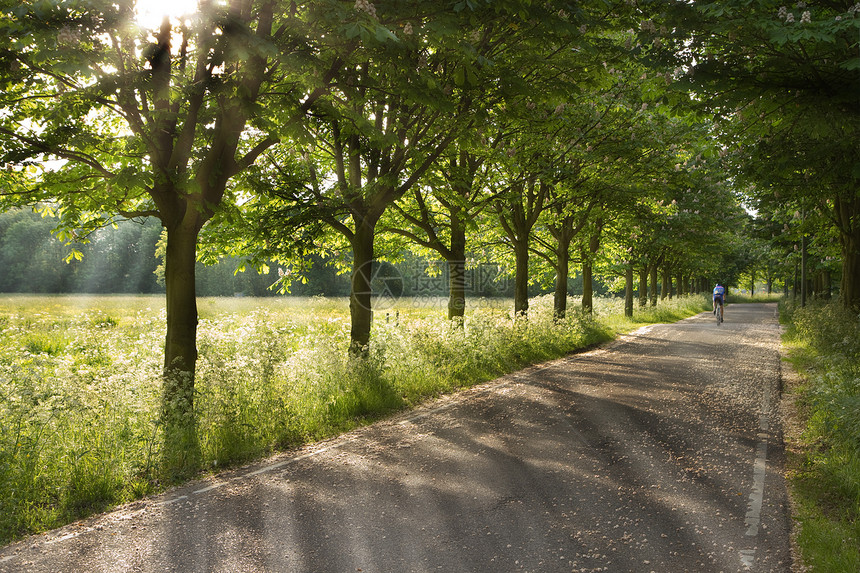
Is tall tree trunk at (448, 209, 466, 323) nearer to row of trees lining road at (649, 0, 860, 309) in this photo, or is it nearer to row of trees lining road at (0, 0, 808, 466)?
row of trees lining road at (0, 0, 808, 466)

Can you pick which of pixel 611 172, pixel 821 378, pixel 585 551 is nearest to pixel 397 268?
pixel 611 172

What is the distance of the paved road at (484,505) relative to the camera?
4176mm

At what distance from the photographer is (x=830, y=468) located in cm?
570

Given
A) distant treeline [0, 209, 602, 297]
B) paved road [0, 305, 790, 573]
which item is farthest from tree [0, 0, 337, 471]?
Answer: distant treeline [0, 209, 602, 297]

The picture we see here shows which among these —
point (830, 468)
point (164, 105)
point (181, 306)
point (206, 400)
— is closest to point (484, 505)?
point (830, 468)

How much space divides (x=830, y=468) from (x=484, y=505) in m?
3.43

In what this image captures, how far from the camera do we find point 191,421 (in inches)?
268

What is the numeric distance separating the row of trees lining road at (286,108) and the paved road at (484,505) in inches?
62.5

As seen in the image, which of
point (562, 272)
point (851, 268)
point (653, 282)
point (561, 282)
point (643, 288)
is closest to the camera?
point (851, 268)

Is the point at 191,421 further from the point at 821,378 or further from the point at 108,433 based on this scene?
the point at 821,378

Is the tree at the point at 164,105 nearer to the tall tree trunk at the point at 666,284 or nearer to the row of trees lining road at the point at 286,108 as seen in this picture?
the row of trees lining road at the point at 286,108

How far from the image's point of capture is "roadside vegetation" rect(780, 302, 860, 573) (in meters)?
4.21

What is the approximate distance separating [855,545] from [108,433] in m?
6.67

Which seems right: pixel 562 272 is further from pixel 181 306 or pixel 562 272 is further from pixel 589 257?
pixel 181 306
